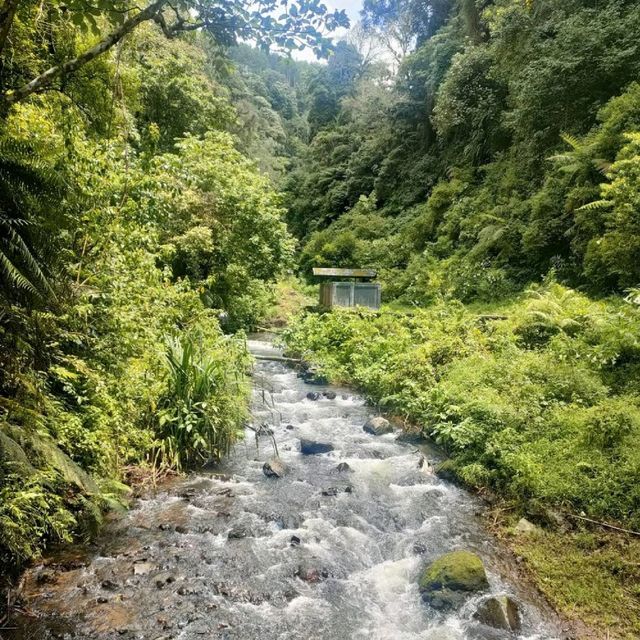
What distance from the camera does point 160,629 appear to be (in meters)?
3.97

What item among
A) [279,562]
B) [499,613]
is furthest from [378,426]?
[499,613]

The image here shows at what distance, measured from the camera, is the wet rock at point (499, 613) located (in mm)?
4203

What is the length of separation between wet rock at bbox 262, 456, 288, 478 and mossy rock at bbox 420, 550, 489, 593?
8.90ft

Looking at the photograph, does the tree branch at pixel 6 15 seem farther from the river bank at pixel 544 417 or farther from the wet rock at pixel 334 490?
the river bank at pixel 544 417

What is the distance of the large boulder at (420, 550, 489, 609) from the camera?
452 centimetres

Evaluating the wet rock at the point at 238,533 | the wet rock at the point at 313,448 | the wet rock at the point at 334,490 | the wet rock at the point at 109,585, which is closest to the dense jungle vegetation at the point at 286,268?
the wet rock at the point at 109,585

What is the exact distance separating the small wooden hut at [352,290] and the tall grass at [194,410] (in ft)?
32.6

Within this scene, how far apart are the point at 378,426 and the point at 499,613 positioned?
4.69m

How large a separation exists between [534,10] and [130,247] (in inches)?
682

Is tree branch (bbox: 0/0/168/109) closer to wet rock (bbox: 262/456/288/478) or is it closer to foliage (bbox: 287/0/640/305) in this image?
foliage (bbox: 287/0/640/305)

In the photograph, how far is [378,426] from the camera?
A: 888 centimetres

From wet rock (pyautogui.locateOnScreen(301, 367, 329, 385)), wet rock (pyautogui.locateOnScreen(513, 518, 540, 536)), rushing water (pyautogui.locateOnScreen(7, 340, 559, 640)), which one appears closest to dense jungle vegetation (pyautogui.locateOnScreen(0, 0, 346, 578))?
rushing water (pyautogui.locateOnScreen(7, 340, 559, 640))

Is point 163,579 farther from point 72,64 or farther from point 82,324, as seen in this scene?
point 72,64

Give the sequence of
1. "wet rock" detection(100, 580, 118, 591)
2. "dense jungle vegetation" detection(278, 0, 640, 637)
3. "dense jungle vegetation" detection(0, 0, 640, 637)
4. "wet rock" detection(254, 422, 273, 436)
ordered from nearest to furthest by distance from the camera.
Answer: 1. "dense jungle vegetation" detection(0, 0, 640, 637)
2. "wet rock" detection(100, 580, 118, 591)
3. "dense jungle vegetation" detection(278, 0, 640, 637)
4. "wet rock" detection(254, 422, 273, 436)
